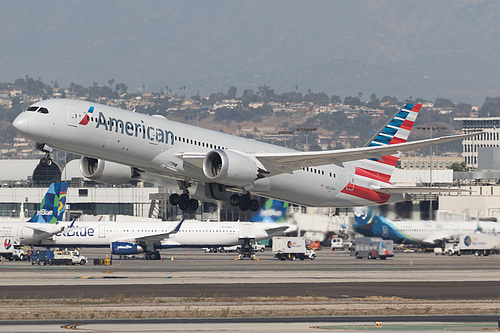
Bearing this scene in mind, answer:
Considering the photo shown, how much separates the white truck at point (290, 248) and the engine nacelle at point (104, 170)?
48525 mm

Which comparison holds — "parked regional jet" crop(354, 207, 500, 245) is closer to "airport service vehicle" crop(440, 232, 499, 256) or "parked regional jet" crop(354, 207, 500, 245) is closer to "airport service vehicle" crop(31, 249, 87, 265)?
"airport service vehicle" crop(440, 232, 499, 256)

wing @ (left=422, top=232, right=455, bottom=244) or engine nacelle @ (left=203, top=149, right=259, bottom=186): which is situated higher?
engine nacelle @ (left=203, top=149, right=259, bottom=186)

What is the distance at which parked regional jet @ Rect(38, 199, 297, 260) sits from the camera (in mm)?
108375

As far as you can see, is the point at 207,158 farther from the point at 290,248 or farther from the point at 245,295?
the point at 290,248

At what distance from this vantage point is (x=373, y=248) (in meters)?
108

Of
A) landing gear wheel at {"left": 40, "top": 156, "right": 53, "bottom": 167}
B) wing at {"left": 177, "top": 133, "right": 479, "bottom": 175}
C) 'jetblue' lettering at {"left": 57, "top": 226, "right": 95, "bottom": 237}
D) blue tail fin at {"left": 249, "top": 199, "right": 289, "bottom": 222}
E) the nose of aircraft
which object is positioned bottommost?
'jetblue' lettering at {"left": 57, "top": 226, "right": 95, "bottom": 237}

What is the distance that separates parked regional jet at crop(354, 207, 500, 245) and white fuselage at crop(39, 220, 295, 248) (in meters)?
10.4

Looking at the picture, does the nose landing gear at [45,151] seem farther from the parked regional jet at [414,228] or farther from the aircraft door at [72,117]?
the parked regional jet at [414,228]

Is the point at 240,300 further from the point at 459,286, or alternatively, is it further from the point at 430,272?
the point at 430,272

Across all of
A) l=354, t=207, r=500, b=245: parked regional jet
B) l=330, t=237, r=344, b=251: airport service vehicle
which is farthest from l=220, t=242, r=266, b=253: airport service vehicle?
l=354, t=207, r=500, b=245: parked regional jet

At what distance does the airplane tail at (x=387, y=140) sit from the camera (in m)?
69.1

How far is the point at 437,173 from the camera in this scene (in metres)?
199

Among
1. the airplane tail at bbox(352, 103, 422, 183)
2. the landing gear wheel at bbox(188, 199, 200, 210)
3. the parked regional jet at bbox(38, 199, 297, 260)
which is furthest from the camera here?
the parked regional jet at bbox(38, 199, 297, 260)

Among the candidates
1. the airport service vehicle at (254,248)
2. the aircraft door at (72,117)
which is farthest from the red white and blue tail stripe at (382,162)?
the airport service vehicle at (254,248)
